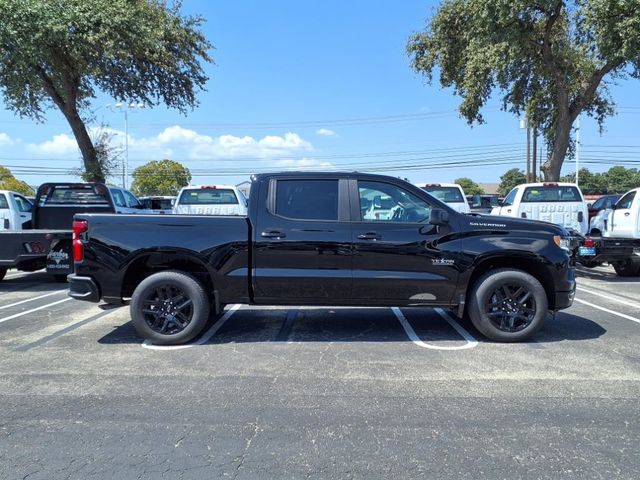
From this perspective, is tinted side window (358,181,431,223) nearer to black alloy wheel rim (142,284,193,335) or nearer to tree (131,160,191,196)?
black alloy wheel rim (142,284,193,335)

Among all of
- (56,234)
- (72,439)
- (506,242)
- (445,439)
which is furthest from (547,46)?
(72,439)

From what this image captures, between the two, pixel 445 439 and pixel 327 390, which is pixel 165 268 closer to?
pixel 327 390

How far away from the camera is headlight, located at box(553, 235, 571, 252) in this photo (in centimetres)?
614

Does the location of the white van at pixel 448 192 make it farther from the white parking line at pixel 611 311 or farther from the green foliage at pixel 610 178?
the green foliage at pixel 610 178

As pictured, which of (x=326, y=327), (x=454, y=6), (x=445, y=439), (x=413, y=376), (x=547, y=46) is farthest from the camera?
(x=454, y=6)

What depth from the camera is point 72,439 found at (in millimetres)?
3789

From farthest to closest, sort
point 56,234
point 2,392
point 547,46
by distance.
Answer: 1. point 547,46
2. point 56,234
3. point 2,392

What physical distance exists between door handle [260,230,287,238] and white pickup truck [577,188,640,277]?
7001mm

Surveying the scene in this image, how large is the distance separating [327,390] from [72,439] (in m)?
2.04

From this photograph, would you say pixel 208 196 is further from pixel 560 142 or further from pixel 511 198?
pixel 560 142

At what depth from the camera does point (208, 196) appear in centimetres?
1343

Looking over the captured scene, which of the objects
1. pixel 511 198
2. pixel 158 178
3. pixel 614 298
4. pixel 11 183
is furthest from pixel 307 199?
pixel 158 178

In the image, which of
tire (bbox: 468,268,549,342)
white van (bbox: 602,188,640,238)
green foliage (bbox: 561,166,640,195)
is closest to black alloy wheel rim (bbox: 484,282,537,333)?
tire (bbox: 468,268,549,342)

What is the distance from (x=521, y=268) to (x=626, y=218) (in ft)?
21.6
